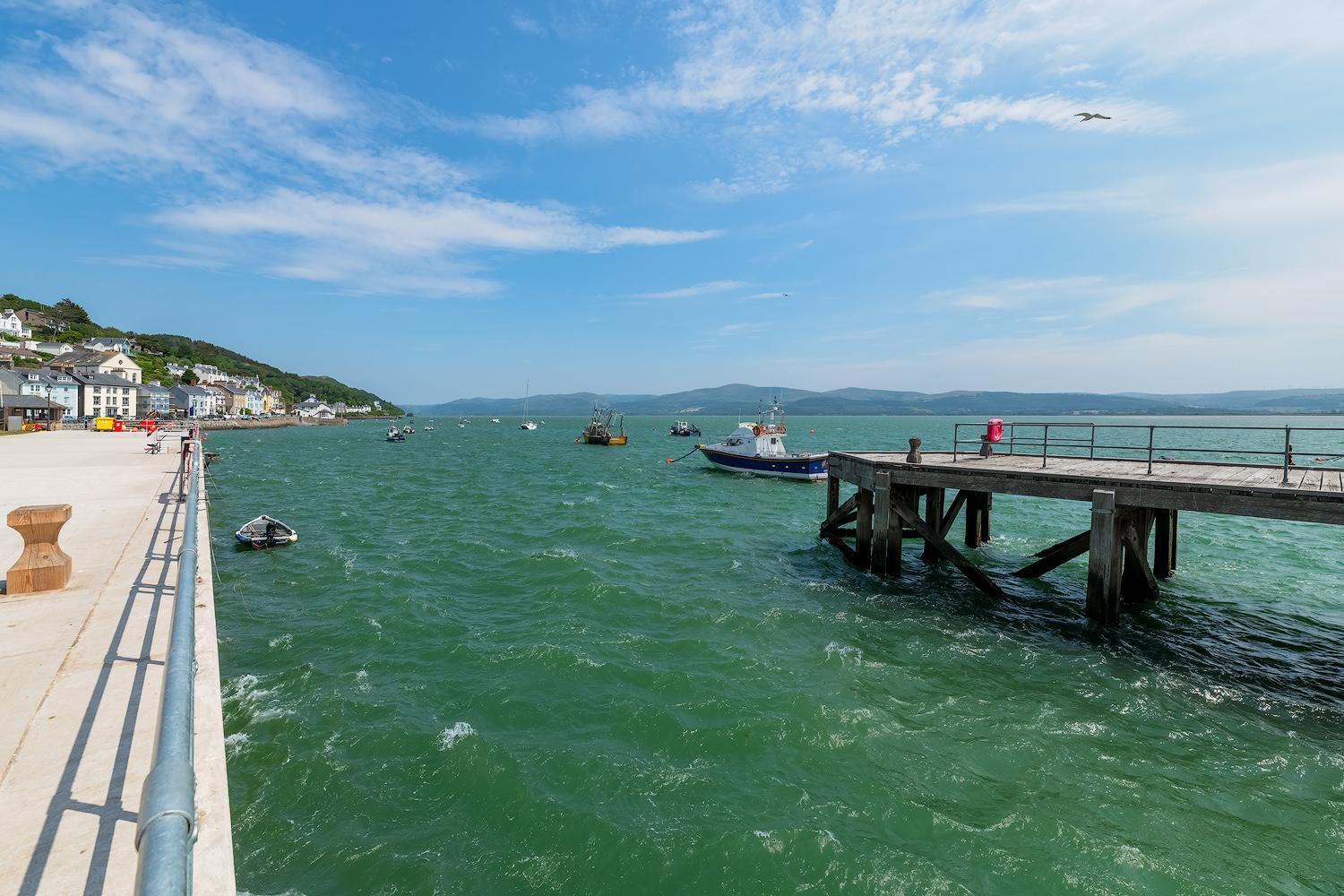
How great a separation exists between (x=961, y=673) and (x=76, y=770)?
12112 mm

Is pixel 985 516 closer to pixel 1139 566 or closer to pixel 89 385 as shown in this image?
pixel 1139 566

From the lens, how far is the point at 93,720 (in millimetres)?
5758

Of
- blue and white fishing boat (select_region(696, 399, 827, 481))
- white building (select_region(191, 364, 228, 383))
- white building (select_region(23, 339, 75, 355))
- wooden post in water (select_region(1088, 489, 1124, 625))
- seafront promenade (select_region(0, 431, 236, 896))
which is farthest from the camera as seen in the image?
white building (select_region(191, 364, 228, 383))

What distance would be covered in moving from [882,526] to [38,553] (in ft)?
57.8

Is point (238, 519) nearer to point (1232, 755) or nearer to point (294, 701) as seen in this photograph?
point (294, 701)

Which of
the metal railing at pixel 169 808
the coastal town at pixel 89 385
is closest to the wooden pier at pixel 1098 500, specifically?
the metal railing at pixel 169 808

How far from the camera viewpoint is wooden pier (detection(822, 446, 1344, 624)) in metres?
→ 12.2

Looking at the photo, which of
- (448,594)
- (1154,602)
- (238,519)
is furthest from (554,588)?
A: (238,519)

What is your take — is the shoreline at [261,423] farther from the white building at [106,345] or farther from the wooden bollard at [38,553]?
the wooden bollard at [38,553]

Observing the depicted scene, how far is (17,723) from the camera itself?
570 centimetres

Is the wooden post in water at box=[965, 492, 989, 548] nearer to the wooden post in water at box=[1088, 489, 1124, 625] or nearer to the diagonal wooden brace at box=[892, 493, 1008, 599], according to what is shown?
the diagonal wooden brace at box=[892, 493, 1008, 599]

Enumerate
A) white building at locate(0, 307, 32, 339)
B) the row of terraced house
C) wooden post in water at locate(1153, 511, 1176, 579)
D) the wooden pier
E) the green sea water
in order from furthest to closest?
white building at locate(0, 307, 32, 339) → the row of terraced house → wooden post in water at locate(1153, 511, 1176, 579) → the wooden pier → the green sea water

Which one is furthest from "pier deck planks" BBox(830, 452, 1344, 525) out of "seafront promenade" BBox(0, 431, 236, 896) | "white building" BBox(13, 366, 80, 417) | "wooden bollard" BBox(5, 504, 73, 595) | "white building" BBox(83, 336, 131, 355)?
"white building" BBox(83, 336, 131, 355)

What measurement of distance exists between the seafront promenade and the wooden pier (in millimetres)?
14917
